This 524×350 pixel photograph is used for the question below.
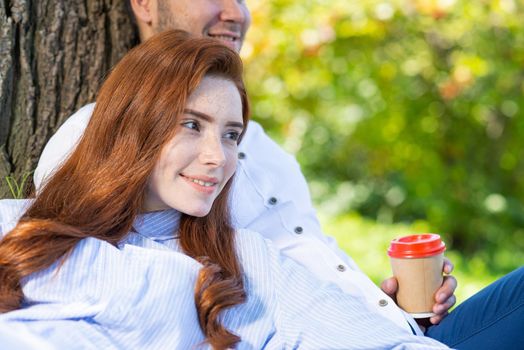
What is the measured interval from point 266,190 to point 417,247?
652 mm

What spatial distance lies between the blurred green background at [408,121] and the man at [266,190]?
298 centimetres

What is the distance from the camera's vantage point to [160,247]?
98.4 inches

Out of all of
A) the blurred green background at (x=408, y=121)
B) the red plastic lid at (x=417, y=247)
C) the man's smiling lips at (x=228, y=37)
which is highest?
the man's smiling lips at (x=228, y=37)

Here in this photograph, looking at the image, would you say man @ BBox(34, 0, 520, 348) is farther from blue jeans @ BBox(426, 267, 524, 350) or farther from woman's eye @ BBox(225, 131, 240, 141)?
woman's eye @ BBox(225, 131, 240, 141)

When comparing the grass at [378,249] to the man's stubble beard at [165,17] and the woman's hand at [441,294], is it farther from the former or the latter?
the man's stubble beard at [165,17]

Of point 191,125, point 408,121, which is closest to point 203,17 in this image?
point 191,125

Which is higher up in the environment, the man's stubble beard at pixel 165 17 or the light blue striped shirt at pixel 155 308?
the man's stubble beard at pixel 165 17

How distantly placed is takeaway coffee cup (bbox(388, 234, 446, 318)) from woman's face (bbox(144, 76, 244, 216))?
0.64 metres

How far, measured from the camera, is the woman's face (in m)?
2.44

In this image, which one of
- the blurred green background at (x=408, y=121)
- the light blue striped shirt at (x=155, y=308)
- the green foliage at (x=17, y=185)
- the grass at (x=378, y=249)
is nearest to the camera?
Result: the light blue striped shirt at (x=155, y=308)

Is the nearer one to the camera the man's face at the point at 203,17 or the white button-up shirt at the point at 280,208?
the white button-up shirt at the point at 280,208

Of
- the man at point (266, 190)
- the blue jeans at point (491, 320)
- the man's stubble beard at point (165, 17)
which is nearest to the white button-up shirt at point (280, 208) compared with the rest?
the man at point (266, 190)

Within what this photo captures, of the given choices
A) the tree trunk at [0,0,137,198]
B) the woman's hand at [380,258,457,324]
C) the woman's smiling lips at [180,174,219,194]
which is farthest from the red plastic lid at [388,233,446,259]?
the tree trunk at [0,0,137,198]

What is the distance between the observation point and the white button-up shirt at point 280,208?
2.81 metres
